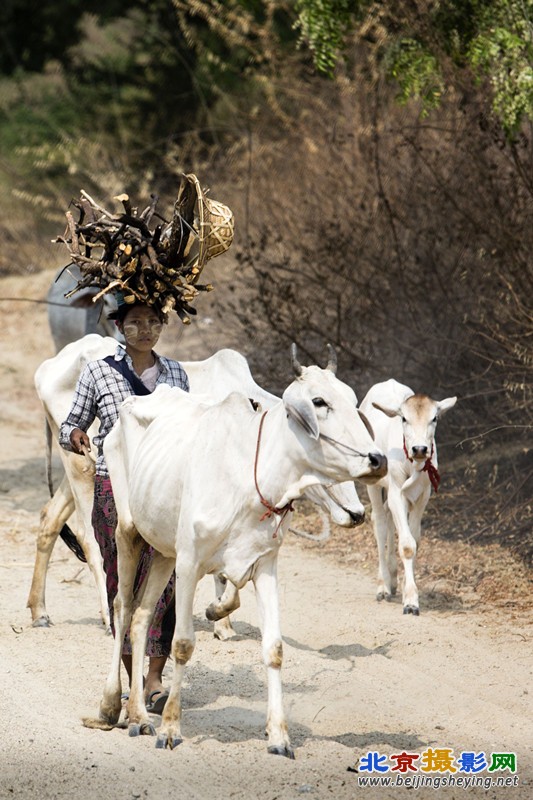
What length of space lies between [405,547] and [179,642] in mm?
3144

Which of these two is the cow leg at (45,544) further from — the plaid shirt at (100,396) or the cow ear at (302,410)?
the cow ear at (302,410)

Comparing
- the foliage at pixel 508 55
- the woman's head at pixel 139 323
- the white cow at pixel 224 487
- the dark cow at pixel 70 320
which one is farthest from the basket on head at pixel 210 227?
the dark cow at pixel 70 320

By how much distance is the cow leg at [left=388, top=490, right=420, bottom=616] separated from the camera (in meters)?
7.99

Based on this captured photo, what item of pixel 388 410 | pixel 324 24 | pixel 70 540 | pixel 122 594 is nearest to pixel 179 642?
pixel 122 594

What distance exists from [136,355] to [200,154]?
11908 mm

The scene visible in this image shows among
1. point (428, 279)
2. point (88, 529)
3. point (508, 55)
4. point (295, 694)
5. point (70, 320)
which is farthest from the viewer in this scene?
point (70, 320)

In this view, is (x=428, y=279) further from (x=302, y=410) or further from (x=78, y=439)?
(x=302, y=410)

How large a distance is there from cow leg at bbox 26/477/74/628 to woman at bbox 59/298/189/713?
1807 mm

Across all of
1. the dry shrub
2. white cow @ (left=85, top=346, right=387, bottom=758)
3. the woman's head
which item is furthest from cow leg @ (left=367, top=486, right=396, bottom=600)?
the woman's head

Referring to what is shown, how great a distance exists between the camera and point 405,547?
8.27 meters

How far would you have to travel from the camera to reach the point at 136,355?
6.14 m

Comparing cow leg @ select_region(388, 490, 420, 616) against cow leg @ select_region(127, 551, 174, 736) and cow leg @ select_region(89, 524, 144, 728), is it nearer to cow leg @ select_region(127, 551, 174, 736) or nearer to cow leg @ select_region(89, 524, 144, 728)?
cow leg @ select_region(127, 551, 174, 736)

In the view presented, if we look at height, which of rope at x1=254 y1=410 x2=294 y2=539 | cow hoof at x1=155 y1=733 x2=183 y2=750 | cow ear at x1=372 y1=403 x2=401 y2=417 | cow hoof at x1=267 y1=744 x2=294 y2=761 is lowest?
cow hoof at x1=155 y1=733 x2=183 y2=750

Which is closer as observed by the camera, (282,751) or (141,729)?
(282,751)
